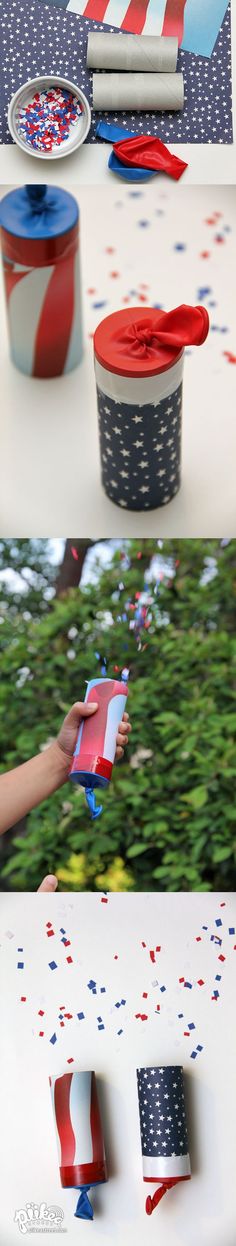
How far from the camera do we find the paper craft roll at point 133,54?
102 centimetres

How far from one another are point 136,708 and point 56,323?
67cm

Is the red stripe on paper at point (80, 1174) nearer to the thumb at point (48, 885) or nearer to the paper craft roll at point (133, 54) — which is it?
the thumb at point (48, 885)

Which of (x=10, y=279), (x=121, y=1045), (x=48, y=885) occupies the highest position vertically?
(x=10, y=279)

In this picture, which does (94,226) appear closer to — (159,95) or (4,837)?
(159,95)

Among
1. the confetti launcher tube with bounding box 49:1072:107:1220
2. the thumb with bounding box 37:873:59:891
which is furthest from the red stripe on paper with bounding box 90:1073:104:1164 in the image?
the thumb with bounding box 37:873:59:891

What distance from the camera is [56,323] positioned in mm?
1068

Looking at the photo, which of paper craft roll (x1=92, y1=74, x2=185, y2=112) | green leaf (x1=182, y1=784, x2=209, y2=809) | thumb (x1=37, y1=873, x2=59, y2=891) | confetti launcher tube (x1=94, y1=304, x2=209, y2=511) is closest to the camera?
confetti launcher tube (x1=94, y1=304, x2=209, y2=511)

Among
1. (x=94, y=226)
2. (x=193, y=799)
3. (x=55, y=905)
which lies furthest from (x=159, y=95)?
(x=193, y=799)

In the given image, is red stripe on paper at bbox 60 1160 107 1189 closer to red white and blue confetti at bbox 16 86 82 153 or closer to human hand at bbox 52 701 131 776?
human hand at bbox 52 701 131 776

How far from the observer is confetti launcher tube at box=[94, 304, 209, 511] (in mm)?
913

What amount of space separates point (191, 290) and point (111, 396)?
0.26 m

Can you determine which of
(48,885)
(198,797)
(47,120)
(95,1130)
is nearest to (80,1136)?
(95,1130)

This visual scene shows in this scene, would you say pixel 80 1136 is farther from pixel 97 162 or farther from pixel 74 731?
pixel 97 162

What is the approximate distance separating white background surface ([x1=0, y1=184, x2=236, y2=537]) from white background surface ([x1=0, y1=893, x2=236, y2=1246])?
1.24 feet
